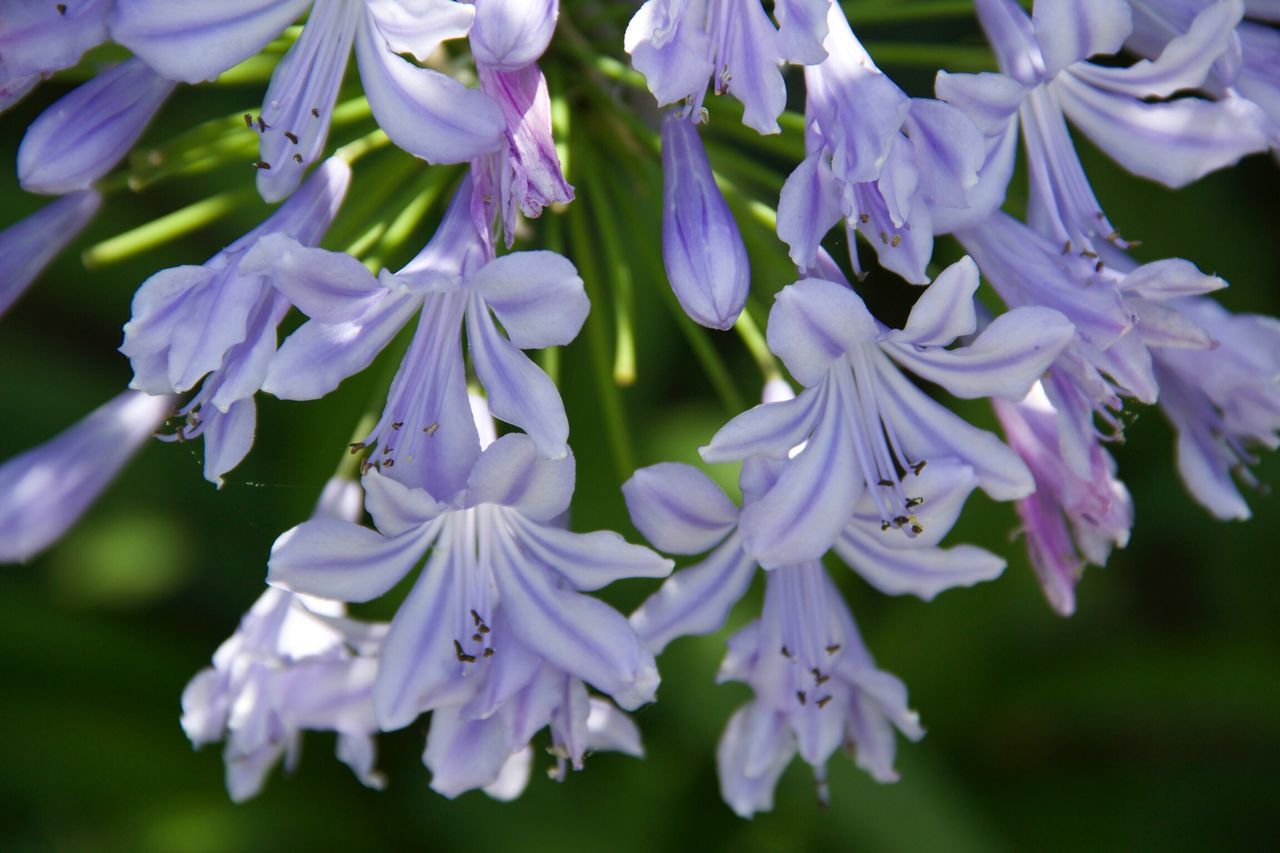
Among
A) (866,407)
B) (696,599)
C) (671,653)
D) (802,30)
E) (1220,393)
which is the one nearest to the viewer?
(802,30)

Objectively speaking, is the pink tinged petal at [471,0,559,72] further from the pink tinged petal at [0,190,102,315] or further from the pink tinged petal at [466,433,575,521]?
the pink tinged petal at [0,190,102,315]

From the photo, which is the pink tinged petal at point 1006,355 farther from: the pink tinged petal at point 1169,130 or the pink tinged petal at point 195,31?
the pink tinged petal at point 195,31

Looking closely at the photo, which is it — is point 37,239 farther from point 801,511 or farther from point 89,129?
point 801,511

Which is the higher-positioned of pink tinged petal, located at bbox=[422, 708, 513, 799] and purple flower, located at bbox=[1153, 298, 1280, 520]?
purple flower, located at bbox=[1153, 298, 1280, 520]

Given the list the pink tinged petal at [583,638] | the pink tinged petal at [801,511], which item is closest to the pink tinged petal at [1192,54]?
the pink tinged petal at [801,511]

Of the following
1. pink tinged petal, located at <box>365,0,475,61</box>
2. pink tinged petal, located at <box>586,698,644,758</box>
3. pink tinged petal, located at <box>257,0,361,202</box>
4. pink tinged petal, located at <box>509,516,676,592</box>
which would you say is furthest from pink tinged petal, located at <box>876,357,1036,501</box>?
pink tinged petal, located at <box>257,0,361,202</box>

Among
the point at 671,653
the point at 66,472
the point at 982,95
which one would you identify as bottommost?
the point at 671,653

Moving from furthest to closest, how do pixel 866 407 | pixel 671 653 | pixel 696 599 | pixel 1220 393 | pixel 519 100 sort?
→ pixel 671 653 → pixel 1220 393 → pixel 696 599 → pixel 866 407 → pixel 519 100

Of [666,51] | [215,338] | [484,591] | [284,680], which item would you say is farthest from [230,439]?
[666,51]

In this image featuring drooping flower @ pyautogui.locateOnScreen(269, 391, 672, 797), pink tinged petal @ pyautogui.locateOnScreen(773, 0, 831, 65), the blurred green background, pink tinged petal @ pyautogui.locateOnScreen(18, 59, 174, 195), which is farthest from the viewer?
the blurred green background
